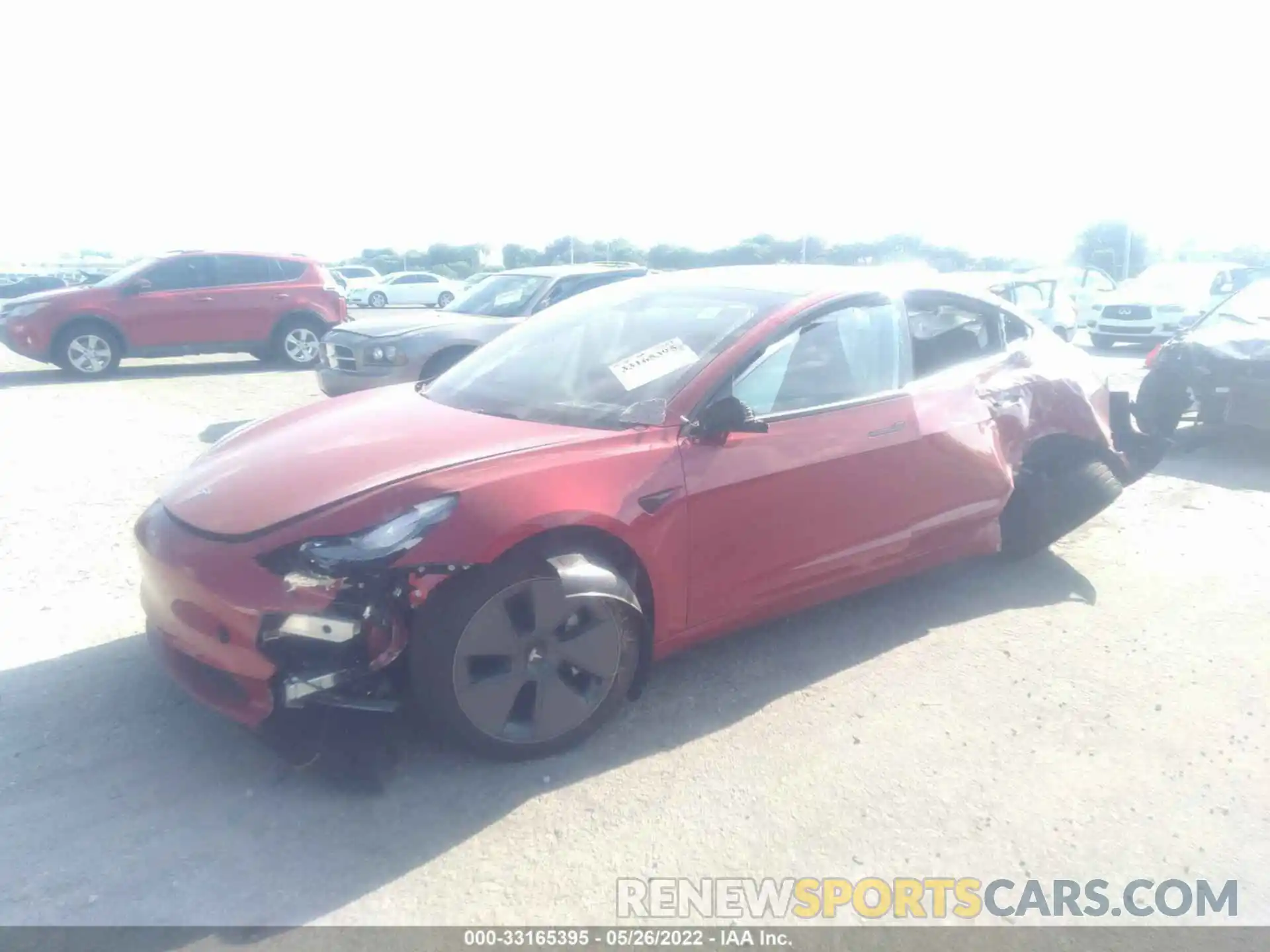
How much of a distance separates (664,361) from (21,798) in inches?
103

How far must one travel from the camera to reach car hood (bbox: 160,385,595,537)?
3189 mm

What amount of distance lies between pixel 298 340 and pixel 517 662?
11784mm

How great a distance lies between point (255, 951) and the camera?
8.13 feet

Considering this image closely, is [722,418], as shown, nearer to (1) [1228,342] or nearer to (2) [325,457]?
(2) [325,457]

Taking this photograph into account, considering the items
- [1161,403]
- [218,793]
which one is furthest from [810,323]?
[1161,403]

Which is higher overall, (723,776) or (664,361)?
(664,361)

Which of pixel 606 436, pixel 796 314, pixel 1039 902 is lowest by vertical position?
pixel 1039 902

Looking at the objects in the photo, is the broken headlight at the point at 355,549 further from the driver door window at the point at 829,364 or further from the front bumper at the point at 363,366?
the front bumper at the point at 363,366

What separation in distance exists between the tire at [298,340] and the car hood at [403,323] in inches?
177

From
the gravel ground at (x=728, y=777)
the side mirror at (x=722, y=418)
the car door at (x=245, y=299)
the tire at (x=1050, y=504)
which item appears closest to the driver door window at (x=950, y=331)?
the tire at (x=1050, y=504)

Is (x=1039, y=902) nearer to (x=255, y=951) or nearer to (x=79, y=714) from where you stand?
(x=255, y=951)

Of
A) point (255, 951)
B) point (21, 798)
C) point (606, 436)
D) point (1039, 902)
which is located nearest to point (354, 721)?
point (255, 951)

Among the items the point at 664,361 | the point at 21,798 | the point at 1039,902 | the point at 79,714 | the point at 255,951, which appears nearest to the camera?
the point at 255,951

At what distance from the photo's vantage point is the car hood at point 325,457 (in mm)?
3189
